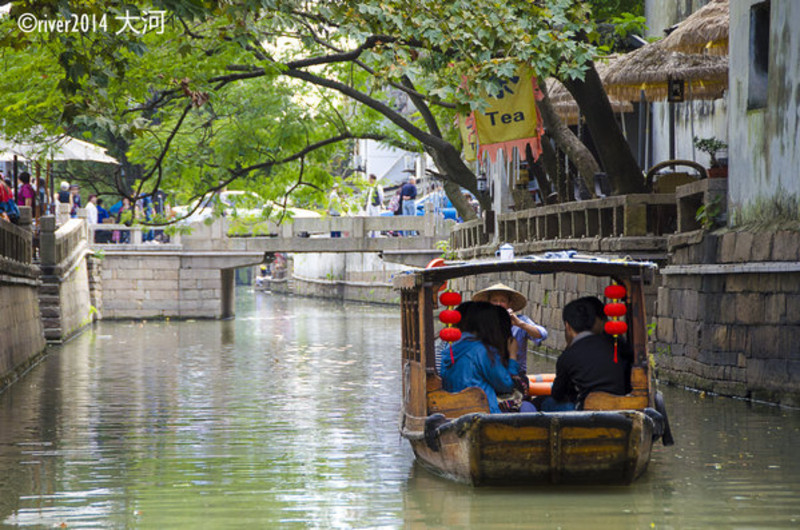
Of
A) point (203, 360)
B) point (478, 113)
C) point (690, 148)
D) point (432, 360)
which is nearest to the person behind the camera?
point (432, 360)

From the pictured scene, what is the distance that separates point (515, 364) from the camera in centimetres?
1026

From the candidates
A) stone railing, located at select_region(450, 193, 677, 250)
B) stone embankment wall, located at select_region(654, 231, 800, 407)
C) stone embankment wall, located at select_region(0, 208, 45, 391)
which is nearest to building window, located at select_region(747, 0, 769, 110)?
stone embankment wall, located at select_region(654, 231, 800, 407)

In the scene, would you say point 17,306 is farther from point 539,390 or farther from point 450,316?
point 450,316

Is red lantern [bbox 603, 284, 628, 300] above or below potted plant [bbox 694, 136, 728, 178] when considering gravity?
below

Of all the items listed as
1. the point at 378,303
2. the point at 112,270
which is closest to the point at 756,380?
the point at 112,270

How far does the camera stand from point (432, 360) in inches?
401

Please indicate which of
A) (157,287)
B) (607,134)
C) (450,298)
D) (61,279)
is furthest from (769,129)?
(157,287)

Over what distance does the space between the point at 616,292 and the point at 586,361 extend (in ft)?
2.36

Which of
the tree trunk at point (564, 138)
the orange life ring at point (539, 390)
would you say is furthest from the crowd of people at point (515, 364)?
the tree trunk at point (564, 138)

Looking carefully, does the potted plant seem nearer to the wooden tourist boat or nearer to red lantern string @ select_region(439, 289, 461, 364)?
the wooden tourist boat

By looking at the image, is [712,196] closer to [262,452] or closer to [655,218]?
[655,218]

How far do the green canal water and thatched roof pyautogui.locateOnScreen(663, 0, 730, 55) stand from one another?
5.18 metres

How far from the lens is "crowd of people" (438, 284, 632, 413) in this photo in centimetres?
978

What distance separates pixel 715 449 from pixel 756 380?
3.12 m
